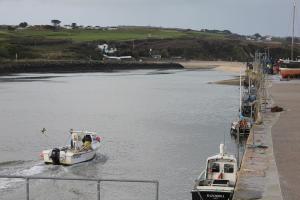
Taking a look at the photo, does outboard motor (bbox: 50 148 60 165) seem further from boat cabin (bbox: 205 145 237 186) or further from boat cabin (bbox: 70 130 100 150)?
boat cabin (bbox: 205 145 237 186)

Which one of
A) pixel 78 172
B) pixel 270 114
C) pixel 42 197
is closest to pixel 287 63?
pixel 270 114

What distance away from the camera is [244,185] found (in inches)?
916

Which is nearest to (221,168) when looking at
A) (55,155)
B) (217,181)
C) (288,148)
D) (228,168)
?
(228,168)

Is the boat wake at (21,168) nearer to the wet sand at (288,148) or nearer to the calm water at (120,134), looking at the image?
the calm water at (120,134)

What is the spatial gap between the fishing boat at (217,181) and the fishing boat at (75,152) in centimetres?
1136

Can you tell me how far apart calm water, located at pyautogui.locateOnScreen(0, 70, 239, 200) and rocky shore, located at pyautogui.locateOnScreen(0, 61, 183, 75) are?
5726 cm

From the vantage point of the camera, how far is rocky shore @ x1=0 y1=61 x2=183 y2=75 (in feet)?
498

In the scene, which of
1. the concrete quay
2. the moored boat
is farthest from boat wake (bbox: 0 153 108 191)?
the moored boat

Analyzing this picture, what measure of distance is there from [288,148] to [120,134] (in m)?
18.3

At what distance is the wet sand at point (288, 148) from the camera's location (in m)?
22.7

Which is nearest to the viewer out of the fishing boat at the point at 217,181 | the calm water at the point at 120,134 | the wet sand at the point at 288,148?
the fishing boat at the point at 217,181

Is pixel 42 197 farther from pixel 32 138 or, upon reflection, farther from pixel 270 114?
pixel 270 114

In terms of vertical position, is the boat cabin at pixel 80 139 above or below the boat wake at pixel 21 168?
above

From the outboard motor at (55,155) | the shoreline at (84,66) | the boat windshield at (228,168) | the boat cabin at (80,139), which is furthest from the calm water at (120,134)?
the shoreline at (84,66)
